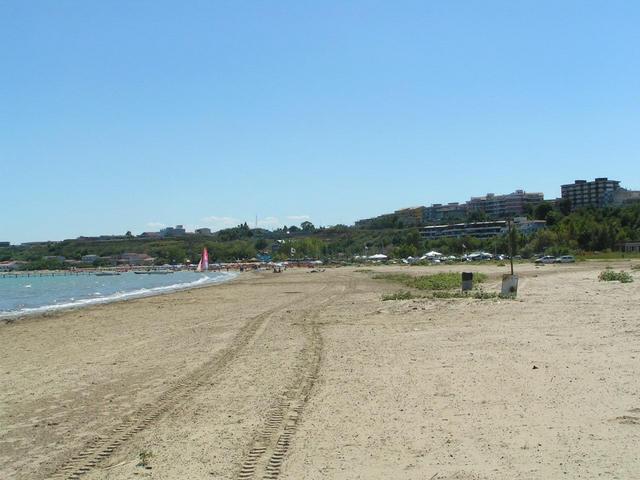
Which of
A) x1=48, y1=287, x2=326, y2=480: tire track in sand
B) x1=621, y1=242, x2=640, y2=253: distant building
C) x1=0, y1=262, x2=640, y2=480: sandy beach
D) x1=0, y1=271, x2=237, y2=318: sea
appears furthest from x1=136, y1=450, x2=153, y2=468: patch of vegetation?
x1=621, y1=242, x2=640, y2=253: distant building

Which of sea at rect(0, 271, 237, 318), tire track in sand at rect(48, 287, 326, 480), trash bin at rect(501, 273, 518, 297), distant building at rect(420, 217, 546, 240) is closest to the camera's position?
tire track in sand at rect(48, 287, 326, 480)

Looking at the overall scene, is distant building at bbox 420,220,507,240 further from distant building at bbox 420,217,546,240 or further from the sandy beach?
the sandy beach

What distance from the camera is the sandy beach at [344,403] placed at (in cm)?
594

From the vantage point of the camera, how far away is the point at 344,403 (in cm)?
808

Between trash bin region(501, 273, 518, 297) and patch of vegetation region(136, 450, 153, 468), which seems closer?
patch of vegetation region(136, 450, 153, 468)

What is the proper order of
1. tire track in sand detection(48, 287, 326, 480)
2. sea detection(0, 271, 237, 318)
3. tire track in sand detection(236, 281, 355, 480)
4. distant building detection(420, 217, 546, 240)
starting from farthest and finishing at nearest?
distant building detection(420, 217, 546, 240), sea detection(0, 271, 237, 318), tire track in sand detection(48, 287, 326, 480), tire track in sand detection(236, 281, 355, 480)

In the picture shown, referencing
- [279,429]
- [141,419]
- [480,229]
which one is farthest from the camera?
[480,229]

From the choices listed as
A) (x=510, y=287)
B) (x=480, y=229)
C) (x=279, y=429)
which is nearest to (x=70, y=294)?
(x=510, y=287)

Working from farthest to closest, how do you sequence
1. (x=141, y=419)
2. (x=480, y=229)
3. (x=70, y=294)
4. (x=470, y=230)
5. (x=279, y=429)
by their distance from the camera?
(x=470, y=230) < (x=480, y=229) < (x=70, y=294) < (x=141, y=419) < (x=279, y=429)

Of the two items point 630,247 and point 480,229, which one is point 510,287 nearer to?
point 630,247

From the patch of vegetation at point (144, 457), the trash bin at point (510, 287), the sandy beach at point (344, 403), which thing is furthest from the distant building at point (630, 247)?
the patch of vegetation at point (144, 457)

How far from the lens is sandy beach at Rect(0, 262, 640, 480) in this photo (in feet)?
19.5

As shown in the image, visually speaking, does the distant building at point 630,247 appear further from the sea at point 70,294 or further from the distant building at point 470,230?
the distant building at point 470,230

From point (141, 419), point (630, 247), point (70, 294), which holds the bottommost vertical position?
point (70, 294)
